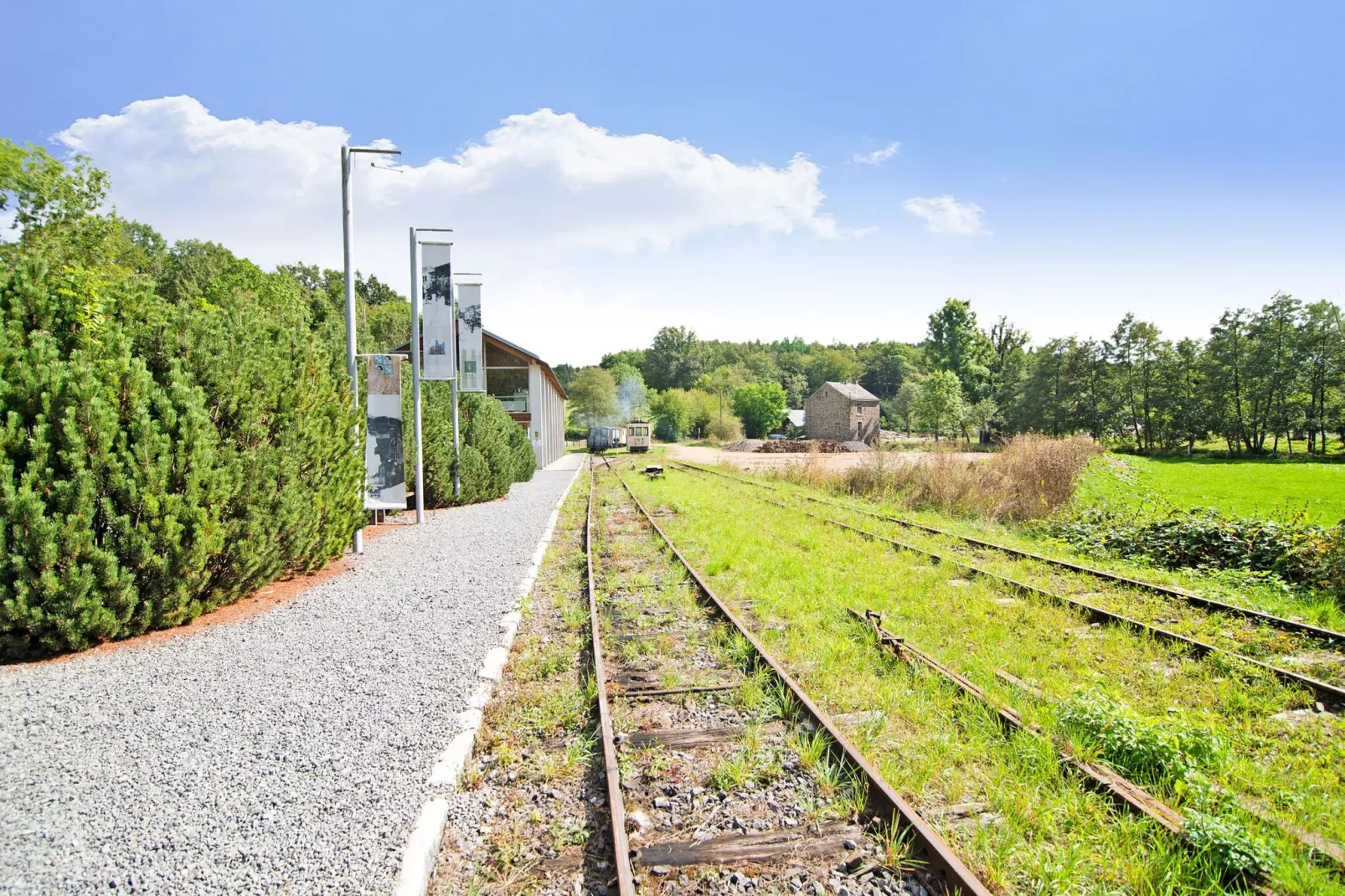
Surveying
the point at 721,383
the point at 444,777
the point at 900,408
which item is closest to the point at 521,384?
the point at 444,777

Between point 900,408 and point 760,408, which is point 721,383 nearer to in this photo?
point 760,408

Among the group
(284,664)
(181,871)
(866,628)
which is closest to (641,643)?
(866,628)

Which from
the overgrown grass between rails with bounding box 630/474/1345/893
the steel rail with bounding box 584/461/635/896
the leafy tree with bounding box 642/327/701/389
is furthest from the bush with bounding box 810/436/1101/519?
the leafy tree with bounding box 642/327/701/389

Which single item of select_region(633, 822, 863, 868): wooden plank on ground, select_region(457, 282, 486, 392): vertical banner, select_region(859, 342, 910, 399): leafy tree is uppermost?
select_region(859, 342, 910, 399): leafy tree

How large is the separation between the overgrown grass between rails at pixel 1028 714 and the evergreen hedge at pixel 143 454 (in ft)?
17.8

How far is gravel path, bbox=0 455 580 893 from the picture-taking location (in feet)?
9.71

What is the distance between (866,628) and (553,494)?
15274 mm

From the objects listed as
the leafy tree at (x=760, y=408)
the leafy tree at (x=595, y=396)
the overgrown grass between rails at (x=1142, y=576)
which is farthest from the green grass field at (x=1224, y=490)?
the leafy tree at (x=595, y=396)

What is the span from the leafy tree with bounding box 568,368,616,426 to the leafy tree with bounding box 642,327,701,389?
41741 millimetres

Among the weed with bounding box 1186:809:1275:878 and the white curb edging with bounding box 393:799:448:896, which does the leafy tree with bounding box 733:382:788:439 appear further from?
the white curb edging with bounding box 393:799:448:896

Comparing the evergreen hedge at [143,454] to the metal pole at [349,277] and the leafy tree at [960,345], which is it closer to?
the metal pole at [349,277]

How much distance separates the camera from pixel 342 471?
9742 mm

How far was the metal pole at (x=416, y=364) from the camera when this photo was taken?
13592mm

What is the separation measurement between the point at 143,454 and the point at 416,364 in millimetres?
7395
